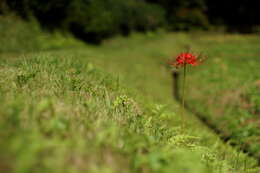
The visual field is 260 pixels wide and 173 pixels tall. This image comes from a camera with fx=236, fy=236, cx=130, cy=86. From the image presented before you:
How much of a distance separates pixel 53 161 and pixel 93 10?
64.2ft

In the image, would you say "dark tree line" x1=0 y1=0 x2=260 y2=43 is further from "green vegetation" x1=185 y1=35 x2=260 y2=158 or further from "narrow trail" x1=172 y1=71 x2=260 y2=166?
"green vegetation" x1=185 y1=35 x2=260 y2=158

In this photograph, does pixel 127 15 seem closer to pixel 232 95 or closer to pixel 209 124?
pixel 232 95

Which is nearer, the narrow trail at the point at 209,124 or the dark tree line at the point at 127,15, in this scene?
the narrow trail at the point at 209,124

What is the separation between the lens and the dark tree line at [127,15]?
1719 centimetres

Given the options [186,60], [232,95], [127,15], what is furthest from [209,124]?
[127,15]

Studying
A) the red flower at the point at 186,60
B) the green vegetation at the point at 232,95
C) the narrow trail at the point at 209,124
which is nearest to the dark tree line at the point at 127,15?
the narrow trail at the point at 209,124

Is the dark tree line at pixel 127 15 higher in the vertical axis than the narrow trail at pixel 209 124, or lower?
higher

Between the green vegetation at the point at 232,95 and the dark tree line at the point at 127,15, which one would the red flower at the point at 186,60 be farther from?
the dark tree line at the point at 127,15

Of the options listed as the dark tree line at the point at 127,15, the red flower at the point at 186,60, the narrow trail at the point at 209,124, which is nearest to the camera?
the red flower at the point at 186,60

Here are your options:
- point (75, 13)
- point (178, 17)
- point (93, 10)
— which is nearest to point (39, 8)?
point (75, 13)

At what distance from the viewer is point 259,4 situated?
117ft

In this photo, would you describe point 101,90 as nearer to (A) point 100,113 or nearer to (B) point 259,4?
(A) point 100,113

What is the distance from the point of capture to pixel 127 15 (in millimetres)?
26500

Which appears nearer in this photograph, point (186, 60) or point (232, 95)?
point (186, 60)
